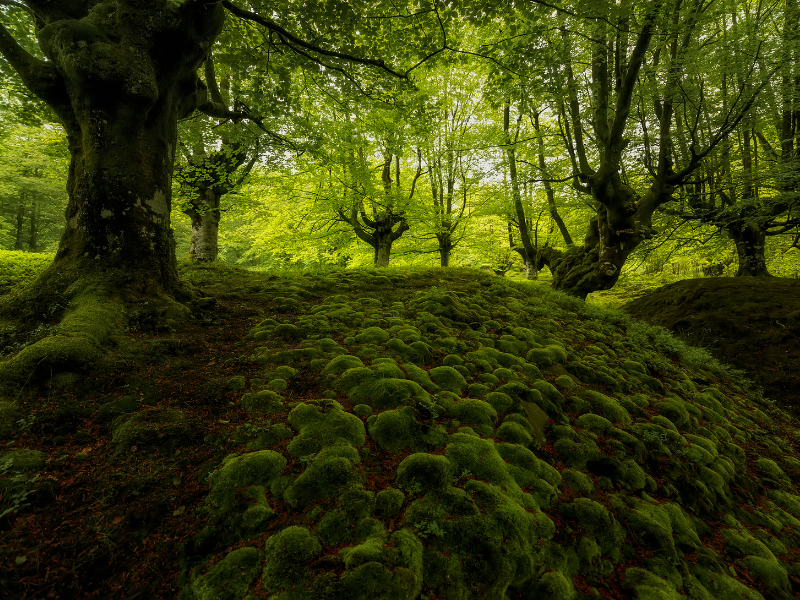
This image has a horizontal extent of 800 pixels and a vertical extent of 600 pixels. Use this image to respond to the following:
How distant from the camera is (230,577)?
6.63 feet

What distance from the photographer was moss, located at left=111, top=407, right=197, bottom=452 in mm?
2771

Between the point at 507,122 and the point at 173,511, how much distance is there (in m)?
14.7

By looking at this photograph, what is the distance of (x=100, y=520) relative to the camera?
7.13ft

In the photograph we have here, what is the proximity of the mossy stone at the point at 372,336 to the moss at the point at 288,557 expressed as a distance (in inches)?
124

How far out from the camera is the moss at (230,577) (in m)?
1.93

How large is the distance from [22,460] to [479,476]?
361cm

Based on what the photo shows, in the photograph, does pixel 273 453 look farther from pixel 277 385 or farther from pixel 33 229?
pixel 33 229

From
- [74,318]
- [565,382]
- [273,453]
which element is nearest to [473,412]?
[565,382]

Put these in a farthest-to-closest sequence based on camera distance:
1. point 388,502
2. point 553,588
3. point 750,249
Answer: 1. point 750,249
2. point 388,502
3. point 553,588

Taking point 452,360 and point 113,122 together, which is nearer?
point 113,122

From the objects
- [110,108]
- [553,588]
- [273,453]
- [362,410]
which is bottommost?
[553,588]

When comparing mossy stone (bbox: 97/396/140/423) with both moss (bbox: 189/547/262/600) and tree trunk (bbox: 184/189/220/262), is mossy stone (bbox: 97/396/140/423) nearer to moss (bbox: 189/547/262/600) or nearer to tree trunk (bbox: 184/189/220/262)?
moss (bbox: 189/547/262/600)

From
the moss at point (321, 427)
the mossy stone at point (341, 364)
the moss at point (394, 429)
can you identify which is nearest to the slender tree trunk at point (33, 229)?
the mossy stone at point (341, 364)

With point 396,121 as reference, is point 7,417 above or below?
below
